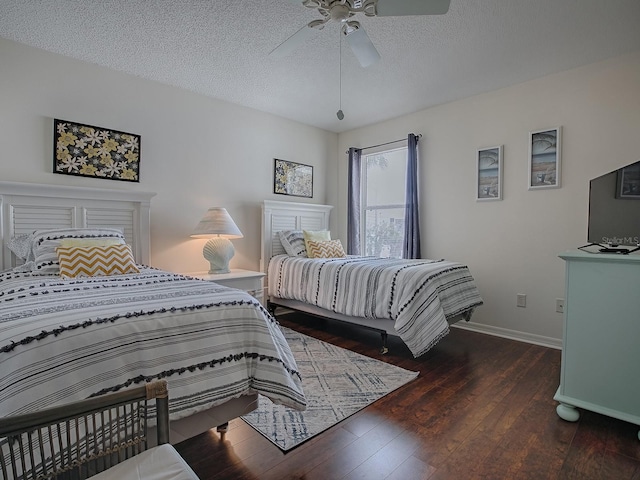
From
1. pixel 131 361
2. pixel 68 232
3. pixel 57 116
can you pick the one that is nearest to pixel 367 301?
pixel 131 361

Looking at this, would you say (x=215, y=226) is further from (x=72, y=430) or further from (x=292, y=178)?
(x=72, y=430)

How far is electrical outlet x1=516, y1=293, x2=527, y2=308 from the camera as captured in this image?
3.32 metres

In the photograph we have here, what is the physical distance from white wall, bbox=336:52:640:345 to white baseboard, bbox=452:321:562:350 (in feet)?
0.03

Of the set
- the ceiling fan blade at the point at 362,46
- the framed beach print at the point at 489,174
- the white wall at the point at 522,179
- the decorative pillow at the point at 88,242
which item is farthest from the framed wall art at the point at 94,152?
the framed beach print at the point at 489,174

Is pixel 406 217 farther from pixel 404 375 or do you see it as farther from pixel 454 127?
pixel 404 375

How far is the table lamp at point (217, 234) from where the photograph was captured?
336cm

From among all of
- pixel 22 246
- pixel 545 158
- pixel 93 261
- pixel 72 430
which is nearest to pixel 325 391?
pixel 72 430

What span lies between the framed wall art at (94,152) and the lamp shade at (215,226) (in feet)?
2.30

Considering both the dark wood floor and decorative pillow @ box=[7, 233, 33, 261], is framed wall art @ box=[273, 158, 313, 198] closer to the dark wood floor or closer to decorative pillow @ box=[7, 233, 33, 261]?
decorative pillow @ box=[7, 233, 33, 261]

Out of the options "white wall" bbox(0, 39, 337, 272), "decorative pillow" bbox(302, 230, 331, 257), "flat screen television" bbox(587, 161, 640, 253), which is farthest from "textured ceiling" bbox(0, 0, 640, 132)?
"decorative pillow" bbox(302, 230, 331, 257)

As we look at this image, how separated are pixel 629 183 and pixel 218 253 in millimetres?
3171

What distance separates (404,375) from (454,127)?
272cm

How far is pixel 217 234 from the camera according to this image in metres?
3.36

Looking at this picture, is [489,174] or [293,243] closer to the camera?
[489,174]
